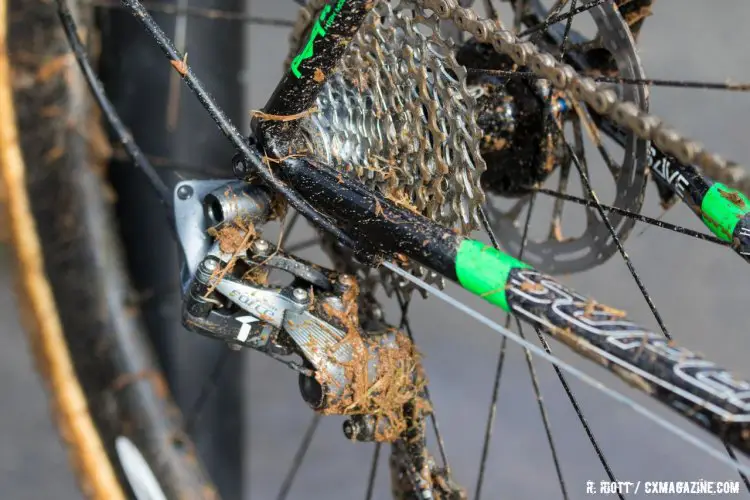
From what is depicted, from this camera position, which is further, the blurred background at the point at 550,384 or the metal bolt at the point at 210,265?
the blurred background at the point at 550,384

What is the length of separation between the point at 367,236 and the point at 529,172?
6.7 inches

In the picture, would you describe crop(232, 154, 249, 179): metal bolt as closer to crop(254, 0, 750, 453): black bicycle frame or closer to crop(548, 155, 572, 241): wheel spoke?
crop(254, 0, 750, 453): black bicycle frame

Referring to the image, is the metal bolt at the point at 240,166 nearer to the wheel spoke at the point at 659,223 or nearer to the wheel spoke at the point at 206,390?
the wheel spoke at the point at 659,223

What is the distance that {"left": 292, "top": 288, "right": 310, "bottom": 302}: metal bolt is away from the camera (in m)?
0.49

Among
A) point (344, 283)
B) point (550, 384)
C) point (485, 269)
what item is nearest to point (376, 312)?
point (344, 283)

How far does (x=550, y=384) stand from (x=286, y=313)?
57cm

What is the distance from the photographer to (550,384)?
100 cm

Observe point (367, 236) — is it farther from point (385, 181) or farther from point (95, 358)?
point (95, 358)

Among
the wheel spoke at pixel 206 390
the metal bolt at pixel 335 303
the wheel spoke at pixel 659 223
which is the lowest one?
the wheel spoke at pixel 206 390

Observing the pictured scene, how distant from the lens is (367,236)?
0.44 m

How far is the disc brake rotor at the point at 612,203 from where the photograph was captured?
505mm

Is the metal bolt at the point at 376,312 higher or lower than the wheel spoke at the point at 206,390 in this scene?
higher

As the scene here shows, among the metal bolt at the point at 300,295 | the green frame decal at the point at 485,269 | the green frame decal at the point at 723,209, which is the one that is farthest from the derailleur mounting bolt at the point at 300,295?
the green frame decal at the point at 723,209

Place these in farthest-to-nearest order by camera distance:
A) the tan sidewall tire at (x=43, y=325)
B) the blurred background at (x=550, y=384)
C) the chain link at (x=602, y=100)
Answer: the blurred background at (x=550, y=384)
the tan sidewall tire at (x=43, y=325)
the chain link at (x=602, y=100)
